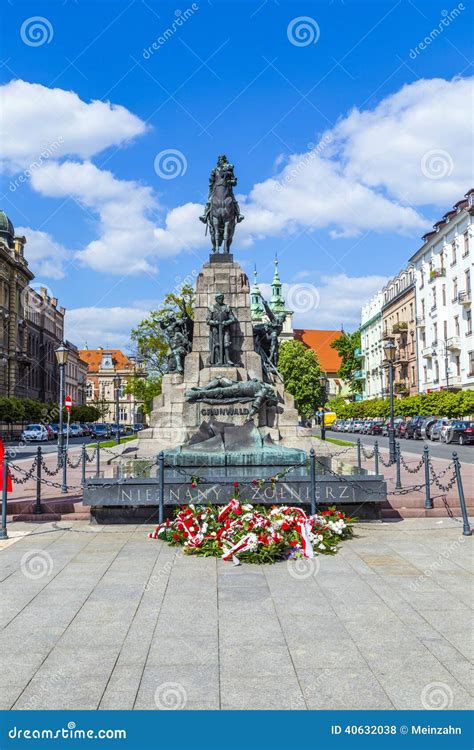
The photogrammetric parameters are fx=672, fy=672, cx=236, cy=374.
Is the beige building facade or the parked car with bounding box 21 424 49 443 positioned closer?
the parked car with bounding box 21 424 49 443

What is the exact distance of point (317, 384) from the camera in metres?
84.3

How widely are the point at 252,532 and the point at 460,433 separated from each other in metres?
32.9

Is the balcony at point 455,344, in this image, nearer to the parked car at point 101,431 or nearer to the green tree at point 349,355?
the parked car at point 101,431

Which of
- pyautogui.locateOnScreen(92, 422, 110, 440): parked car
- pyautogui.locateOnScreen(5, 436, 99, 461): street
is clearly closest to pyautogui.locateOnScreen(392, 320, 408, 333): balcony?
pyautogui.locateOnScreen(92, 422, 110, 440): parked car

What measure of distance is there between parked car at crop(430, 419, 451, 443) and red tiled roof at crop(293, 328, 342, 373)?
92.9 m

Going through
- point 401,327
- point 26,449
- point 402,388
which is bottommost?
point 26,449

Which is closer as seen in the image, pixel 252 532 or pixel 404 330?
pixel 252 532

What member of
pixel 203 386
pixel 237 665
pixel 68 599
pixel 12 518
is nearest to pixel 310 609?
pixel 237 665

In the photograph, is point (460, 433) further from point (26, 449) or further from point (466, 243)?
point (26, 449)

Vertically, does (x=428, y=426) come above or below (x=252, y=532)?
above

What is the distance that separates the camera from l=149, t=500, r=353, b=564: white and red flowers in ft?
27.9

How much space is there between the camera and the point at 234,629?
19.1ft

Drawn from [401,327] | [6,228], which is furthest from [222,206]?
[6,228]

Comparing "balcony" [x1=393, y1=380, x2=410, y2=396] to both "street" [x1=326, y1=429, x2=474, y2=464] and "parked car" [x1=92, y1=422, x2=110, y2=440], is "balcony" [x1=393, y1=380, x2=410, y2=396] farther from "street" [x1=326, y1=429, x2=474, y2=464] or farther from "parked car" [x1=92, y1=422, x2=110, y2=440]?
"parked car" [x1=92, y1=422, x2=110, y2=440]
